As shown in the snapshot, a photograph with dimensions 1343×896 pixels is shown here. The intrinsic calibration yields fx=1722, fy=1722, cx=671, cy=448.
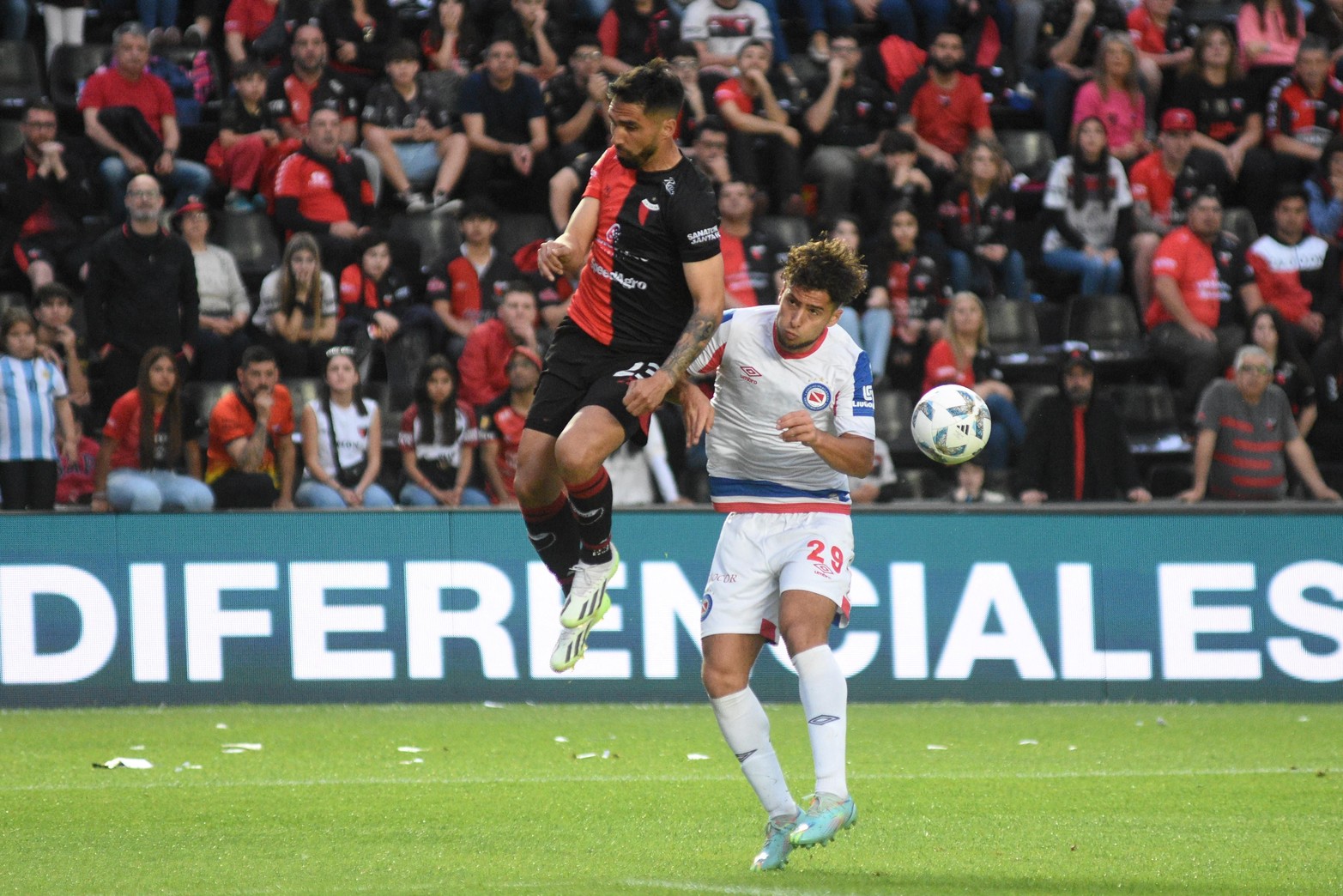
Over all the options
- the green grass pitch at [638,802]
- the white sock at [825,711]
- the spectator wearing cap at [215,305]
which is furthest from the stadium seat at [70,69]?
the white sock at [825,711]

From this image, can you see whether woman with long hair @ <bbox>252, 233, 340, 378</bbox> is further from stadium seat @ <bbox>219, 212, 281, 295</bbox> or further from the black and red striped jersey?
the black and red striped jersey

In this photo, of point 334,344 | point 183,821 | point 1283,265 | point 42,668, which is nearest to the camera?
point 183,821

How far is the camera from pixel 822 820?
19.6 feet

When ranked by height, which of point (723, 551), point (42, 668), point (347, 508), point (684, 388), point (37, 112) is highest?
point (37, 112)

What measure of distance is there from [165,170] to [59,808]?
7.19 meters

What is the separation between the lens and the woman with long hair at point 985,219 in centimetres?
1439

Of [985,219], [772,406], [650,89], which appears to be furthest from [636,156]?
[985,219]

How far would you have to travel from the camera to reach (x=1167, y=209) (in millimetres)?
15164

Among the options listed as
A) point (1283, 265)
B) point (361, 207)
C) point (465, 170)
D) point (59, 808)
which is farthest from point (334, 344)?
point (1283, 265)

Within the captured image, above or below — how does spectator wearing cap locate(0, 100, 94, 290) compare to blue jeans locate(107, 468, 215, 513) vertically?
above

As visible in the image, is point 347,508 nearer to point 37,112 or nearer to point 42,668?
point 42,668

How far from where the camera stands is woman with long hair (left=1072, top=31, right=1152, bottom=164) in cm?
1541

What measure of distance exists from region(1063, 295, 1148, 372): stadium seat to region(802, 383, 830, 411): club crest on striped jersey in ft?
27.7

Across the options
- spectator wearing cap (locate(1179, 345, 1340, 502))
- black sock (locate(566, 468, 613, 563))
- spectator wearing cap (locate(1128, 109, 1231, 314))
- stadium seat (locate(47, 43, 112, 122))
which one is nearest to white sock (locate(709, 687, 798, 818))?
black sock (locate(566, 468, 613, 563))
